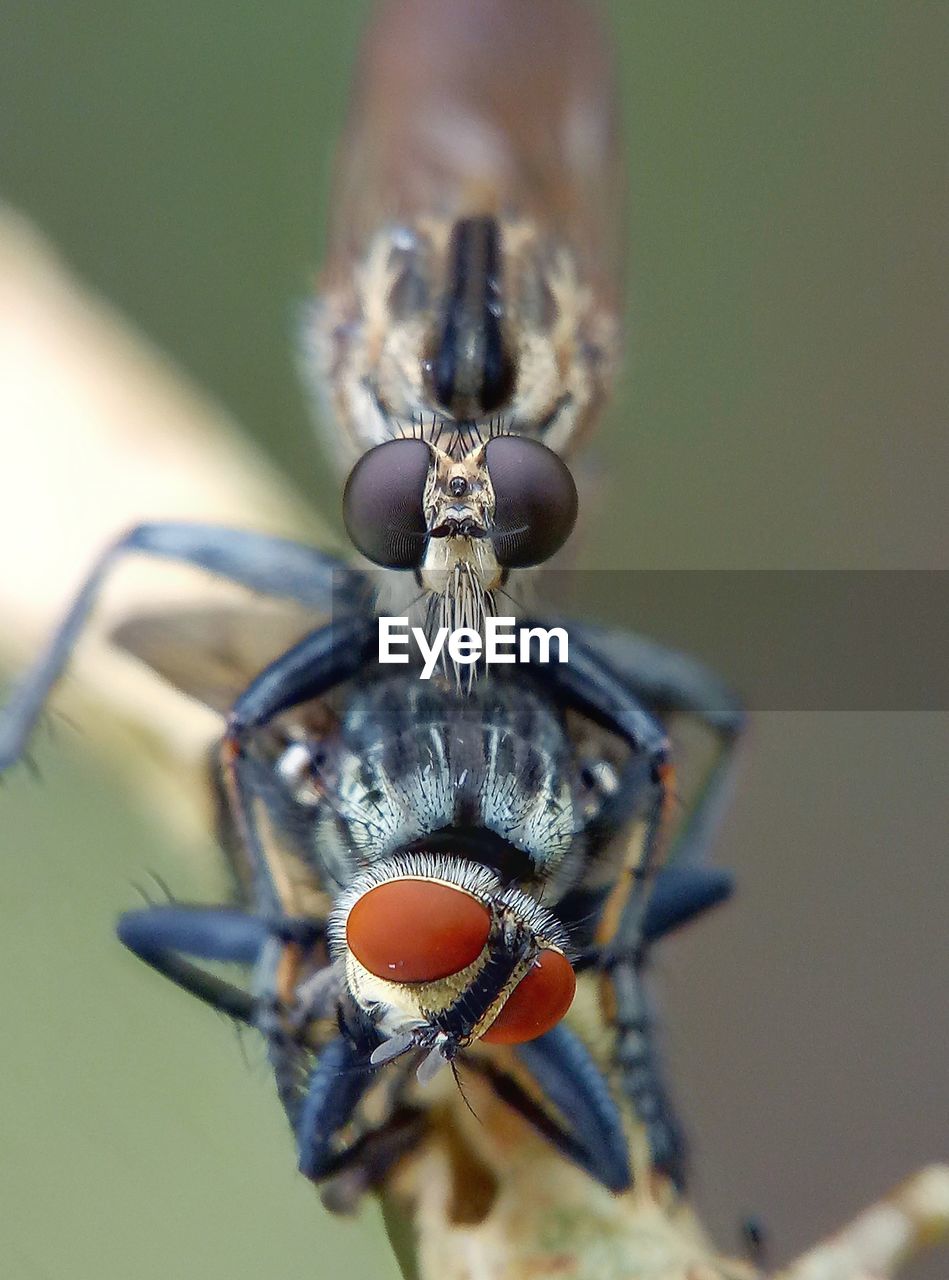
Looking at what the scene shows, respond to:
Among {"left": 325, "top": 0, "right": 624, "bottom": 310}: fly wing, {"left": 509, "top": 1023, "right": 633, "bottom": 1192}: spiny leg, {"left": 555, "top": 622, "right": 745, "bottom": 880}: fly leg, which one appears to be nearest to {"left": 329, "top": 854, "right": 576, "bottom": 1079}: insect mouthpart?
{"left": 509, "top": 1023, "right": 633, "bottom": 1192}: spiny leg

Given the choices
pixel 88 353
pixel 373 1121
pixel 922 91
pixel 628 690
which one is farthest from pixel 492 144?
pixel 922 91

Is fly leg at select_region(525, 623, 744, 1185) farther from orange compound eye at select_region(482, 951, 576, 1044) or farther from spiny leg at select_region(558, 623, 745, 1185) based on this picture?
orange compound eye at select_region(482, 951, 576, 1044)

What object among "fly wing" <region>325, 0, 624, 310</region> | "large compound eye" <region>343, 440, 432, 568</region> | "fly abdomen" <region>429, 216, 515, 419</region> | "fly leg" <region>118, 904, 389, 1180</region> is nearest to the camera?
"fly leg" <region>118, 904, 389, 1180</region>

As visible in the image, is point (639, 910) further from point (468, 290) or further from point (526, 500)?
point (468, 290)

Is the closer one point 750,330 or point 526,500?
point 526,500

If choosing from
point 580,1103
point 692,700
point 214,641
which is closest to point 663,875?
point 580,1103

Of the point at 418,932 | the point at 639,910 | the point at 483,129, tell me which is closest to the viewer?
the point at 418,932
